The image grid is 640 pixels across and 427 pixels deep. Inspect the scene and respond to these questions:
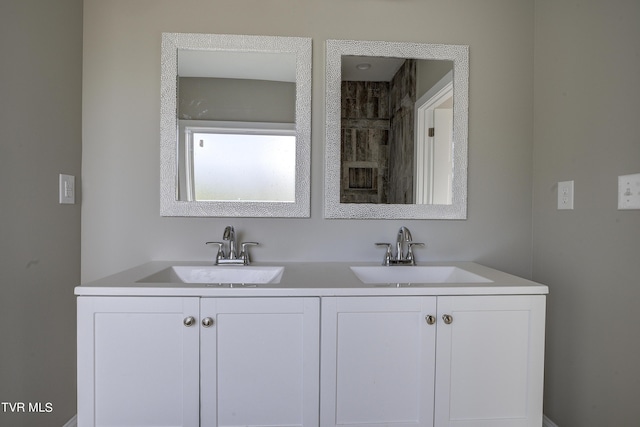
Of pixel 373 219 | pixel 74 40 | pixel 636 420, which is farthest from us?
pixel 373 219

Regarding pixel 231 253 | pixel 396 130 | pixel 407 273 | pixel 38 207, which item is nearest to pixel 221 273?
pixel 231 253

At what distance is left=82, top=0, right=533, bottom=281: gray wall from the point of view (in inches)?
61.1

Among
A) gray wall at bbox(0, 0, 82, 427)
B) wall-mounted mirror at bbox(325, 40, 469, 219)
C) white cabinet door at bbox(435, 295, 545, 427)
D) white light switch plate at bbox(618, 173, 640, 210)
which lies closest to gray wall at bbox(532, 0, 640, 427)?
white light switch plate at bbox(618, 173, 640, 210)

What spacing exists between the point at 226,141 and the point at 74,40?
0.76 metres

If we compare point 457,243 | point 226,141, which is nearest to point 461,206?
point 457,243

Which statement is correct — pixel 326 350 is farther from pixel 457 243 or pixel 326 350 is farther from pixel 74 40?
pixel 74 40

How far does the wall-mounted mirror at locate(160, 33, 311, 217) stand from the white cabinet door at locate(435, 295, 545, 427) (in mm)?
812

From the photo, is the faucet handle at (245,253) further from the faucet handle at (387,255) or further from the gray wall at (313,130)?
the faucet handle at (387,255)

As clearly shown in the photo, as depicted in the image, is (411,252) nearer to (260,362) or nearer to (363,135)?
(363,135)

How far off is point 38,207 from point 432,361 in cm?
151

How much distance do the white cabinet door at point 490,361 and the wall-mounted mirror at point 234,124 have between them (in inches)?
32.0

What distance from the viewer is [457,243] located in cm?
165

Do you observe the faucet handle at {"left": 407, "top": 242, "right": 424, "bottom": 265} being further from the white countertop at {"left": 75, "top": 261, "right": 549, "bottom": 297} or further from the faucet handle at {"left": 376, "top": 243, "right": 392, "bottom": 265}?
the white countertop at {"left": 75, "top": 261, "right": 549, "bottom": 297}

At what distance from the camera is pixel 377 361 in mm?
1119
